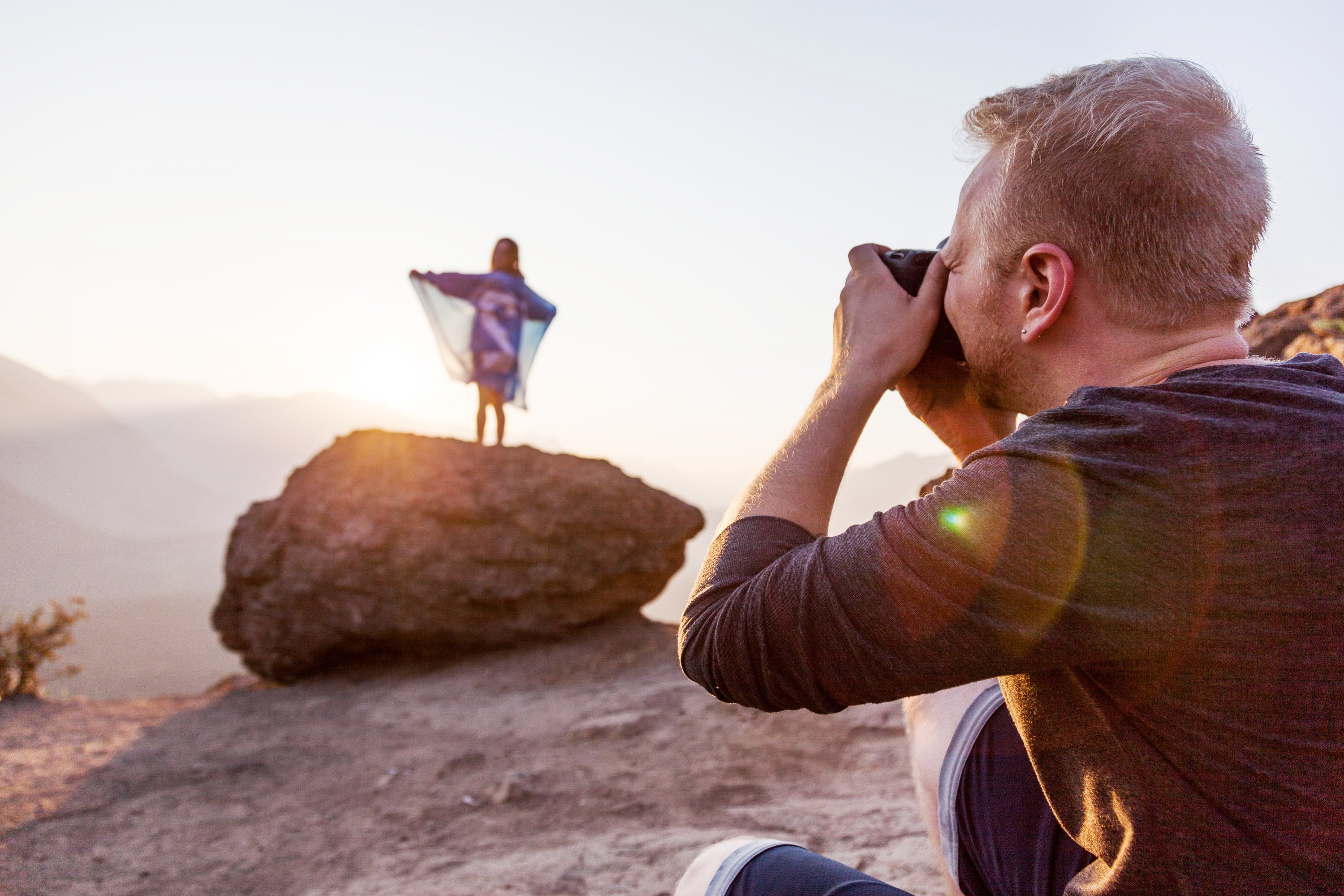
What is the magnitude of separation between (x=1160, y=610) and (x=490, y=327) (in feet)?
25.7

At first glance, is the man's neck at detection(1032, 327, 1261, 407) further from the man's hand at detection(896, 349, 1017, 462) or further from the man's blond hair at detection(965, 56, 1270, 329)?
the man's hand at detection(896, 349, 1017, 462)

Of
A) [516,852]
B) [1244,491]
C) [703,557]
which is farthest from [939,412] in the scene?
[516,852]

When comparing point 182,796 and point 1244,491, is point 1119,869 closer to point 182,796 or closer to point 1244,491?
point 1244,491

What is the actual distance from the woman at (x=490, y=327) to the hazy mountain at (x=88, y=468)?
90.2m

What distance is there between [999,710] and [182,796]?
15.3 feet

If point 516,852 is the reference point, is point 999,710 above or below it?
above

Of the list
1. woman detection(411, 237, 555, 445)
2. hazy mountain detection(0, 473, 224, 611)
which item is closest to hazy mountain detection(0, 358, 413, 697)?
hazy mountain detection(0, 473, 224, 611)

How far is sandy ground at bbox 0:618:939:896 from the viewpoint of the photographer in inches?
110

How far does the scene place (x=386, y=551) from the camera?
7348 millimetres

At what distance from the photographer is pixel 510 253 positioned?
27.9ft

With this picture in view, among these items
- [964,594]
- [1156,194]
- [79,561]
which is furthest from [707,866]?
[79,561]

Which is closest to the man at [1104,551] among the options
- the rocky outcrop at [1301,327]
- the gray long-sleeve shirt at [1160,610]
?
the gray long-sleeve shirt at [1160,610]

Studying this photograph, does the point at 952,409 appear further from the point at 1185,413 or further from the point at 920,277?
the point at 1185,413

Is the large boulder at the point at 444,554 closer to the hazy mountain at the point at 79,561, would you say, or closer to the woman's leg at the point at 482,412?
the woman's leg at the point at 482,412
